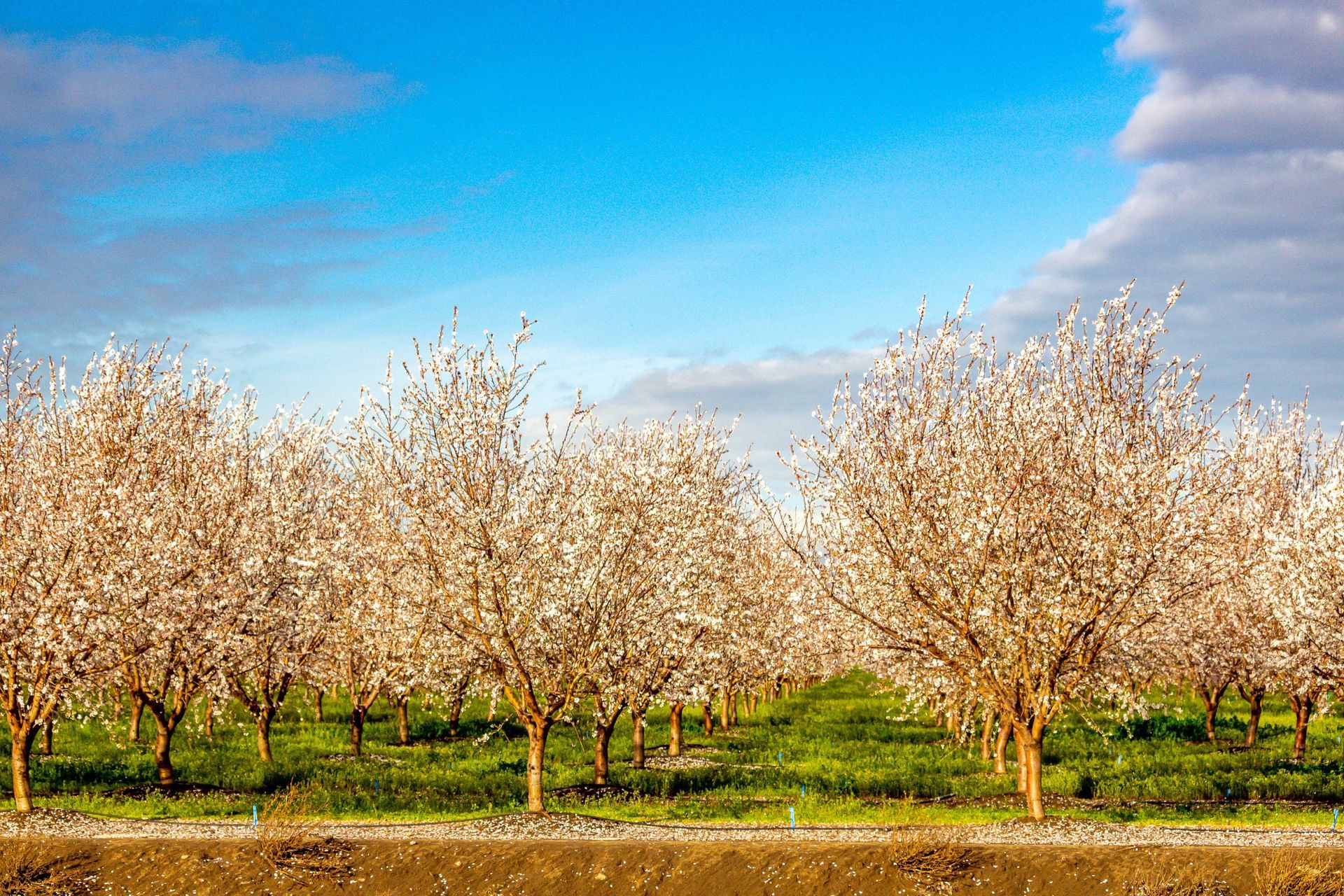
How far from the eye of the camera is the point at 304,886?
16.2 m

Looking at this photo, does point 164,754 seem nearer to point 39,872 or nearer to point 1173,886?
point 39,872

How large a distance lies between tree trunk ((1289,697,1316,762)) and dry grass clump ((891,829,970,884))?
19942mm

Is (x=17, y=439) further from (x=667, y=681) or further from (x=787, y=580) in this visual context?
(x=787, y=580)

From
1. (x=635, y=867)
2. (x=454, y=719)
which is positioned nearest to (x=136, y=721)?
(x=454, y=719)

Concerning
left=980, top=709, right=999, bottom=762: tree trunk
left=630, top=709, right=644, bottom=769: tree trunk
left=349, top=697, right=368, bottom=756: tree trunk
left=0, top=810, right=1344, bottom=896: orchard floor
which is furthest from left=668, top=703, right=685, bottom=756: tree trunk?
left=0, top=810, right=1344, bottom=896: orchard floor

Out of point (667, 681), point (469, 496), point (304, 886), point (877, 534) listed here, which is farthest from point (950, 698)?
point (304, 886)

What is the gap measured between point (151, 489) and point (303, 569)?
5095mm

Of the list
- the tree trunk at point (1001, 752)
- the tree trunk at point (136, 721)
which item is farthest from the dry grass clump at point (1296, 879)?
the tree trunk at point (136, 721)

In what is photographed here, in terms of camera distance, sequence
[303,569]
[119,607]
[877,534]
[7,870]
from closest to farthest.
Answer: [7,870], [877,534], [119,607], [303,569]

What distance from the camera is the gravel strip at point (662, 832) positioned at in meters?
18.5

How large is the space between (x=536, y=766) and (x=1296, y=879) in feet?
42.6

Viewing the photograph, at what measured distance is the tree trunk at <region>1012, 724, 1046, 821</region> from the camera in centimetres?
2034

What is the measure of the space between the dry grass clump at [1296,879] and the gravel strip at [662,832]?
2.13m

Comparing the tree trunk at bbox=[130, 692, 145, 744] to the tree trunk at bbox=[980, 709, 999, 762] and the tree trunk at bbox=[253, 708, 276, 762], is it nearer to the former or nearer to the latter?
the tree trunk at bbox=[253, 708, 276, 762]
